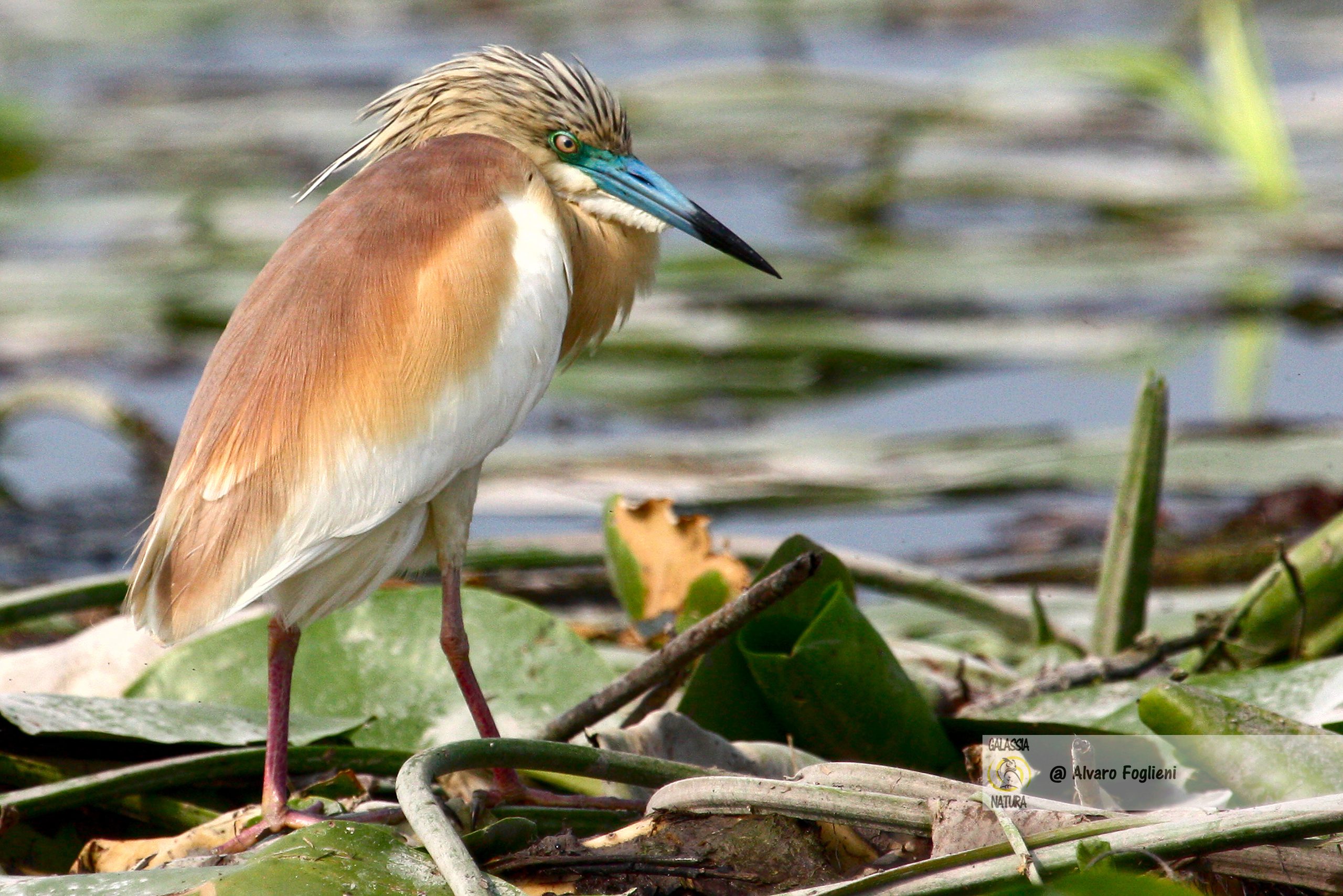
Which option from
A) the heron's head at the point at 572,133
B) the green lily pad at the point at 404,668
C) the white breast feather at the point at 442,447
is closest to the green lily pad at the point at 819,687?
the green lily pad at the point at 404,668

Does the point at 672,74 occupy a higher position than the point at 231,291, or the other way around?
the point at 672,74

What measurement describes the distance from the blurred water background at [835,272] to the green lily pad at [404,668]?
1.11 metres

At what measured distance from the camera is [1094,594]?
2.90 meters

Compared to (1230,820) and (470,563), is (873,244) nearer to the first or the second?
(470,563)

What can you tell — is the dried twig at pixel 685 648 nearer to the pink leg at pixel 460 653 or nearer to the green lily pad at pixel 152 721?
the pink leg at pixel 460 653

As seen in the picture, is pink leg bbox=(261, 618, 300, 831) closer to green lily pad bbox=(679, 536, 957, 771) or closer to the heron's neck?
green lily pad bbox=(679, 536, 957, 771)

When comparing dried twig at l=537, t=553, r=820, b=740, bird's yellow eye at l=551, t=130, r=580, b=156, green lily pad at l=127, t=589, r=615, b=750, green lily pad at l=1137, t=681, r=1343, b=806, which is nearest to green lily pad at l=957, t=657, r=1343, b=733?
green lily pad at l=1137, t=681, r=1343, b=806

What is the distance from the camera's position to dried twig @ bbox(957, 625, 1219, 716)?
2008 mm

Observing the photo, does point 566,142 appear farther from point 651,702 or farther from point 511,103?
point 651,702

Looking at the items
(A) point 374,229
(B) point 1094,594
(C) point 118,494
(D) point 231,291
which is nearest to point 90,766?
(A) point 374,229

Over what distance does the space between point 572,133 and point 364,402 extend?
0.50 metres

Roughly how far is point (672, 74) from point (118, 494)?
12.2ft

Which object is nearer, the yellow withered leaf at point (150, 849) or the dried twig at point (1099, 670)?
the yellow withered leaf at point (150, 849)

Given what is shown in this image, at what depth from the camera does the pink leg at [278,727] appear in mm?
1663
